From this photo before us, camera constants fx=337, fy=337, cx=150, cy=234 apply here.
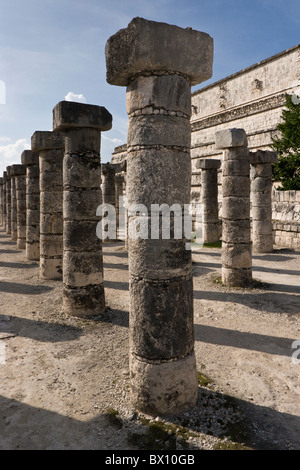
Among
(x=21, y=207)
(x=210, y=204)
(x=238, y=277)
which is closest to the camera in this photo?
(x=238, y=277)

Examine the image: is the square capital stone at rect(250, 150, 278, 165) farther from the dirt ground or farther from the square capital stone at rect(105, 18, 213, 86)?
the square capital stone at rect(105, 18, 213, 86)

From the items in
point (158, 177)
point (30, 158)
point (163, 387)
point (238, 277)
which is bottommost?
point (163, 387)

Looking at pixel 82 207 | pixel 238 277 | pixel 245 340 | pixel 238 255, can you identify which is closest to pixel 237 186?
pixel 238 255

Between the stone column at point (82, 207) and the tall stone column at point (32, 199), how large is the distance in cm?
576

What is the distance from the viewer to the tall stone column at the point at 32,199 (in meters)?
12.1

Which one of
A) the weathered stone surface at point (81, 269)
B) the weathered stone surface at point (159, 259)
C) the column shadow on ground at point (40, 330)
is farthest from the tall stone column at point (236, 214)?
the weathered stone surface at point (159, 259)

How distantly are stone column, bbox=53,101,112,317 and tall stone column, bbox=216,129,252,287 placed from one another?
3648 mm

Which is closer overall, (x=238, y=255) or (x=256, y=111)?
(x=238, y=255)

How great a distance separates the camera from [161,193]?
3600 mm

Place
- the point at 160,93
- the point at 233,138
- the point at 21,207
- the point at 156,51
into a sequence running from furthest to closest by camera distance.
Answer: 1. the point at 21,207
2. the point at 233,138
3. the point at 160,93
4. the point at 156,51

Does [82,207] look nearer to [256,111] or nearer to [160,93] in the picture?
[160,93]

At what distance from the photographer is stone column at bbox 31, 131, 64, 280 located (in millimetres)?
9438

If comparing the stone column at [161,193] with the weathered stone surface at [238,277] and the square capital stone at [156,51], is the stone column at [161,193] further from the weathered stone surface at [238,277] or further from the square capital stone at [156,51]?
the weathered stone surface at [238,277]

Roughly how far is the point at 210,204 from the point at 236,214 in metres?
7.17
